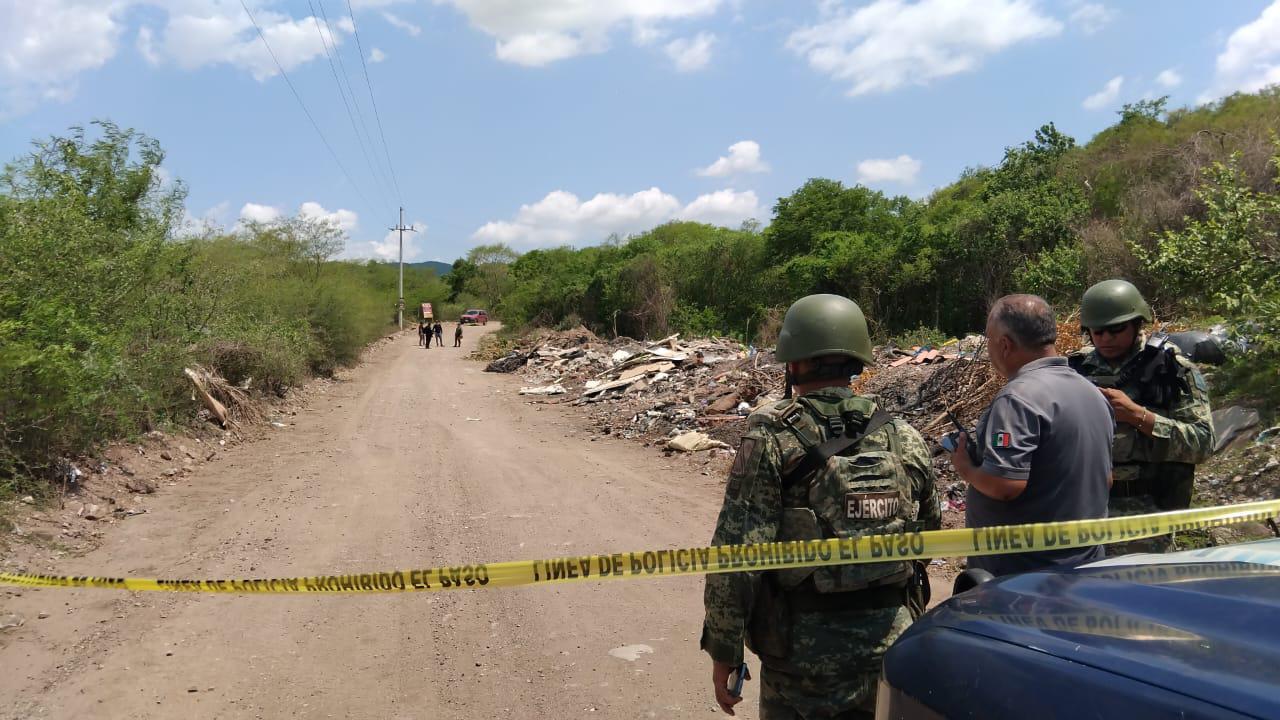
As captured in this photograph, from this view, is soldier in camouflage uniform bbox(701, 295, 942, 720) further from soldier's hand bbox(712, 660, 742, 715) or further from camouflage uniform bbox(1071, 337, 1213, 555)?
camouflage uniform bbox(1071, 337, 1213, 555)

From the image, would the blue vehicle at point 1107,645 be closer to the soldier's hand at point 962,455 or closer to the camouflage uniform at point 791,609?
the camouflage uniform at point 791,609

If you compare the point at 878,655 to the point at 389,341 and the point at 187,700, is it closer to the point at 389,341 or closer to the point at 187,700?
the point at 187,700

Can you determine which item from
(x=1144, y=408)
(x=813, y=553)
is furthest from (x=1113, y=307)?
(x=813, y=553)

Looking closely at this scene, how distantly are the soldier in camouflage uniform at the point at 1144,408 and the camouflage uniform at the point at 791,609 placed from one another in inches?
55.9

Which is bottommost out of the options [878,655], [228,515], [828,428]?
[228,515]

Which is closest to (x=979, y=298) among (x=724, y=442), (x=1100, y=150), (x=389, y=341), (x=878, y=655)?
(x=1100, y=150)

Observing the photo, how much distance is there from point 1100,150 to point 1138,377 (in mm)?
25540

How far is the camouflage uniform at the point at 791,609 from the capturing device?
2232 millimetres

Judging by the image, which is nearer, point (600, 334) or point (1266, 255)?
point (1266, 255)

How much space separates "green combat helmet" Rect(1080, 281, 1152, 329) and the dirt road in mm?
2416

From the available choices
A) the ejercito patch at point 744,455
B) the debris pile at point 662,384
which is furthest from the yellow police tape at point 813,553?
the debris pile at point 662,384

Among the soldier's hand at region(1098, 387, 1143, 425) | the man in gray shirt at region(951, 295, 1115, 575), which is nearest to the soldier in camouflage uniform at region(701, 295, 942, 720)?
the man in gray shirt at region(951, 295, 1115, 575)

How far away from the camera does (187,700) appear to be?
12.9 ft

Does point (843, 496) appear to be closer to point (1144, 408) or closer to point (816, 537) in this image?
point (816, 537)
